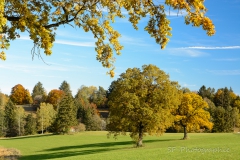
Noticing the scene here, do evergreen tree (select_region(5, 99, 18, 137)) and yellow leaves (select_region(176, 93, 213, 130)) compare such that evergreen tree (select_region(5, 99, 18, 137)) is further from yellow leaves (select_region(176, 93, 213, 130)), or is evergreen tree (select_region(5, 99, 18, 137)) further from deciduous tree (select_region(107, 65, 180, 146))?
deciduous tree (select_region(107, 65, 180, 146))

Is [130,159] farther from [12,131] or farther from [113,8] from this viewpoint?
[12,131]

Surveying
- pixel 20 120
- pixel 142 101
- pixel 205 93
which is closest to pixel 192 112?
pixel 142 101

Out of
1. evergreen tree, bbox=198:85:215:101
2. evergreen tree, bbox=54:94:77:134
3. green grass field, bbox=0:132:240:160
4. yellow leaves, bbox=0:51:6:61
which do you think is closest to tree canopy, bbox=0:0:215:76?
yellow leaves, bbox=0:51:6:61

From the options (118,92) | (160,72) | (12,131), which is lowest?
(12,131)

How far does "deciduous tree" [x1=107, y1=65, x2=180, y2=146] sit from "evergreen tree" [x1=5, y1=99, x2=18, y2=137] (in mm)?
55121

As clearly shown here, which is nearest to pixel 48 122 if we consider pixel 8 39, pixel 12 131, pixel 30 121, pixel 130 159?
pixel 30 121

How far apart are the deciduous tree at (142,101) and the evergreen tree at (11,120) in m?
55.1

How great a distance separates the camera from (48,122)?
→ 79250mm

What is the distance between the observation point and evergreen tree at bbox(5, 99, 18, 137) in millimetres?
77938

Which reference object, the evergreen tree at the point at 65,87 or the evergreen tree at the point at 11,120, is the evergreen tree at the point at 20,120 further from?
the evergreen tree at the point at 65,87

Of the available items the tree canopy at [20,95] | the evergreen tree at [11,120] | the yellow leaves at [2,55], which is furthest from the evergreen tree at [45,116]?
the yellow leaves at [2,55]

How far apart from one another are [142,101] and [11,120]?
59471 millimetres

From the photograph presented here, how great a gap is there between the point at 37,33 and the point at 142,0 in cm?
296

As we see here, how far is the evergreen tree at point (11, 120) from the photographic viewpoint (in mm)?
77938
